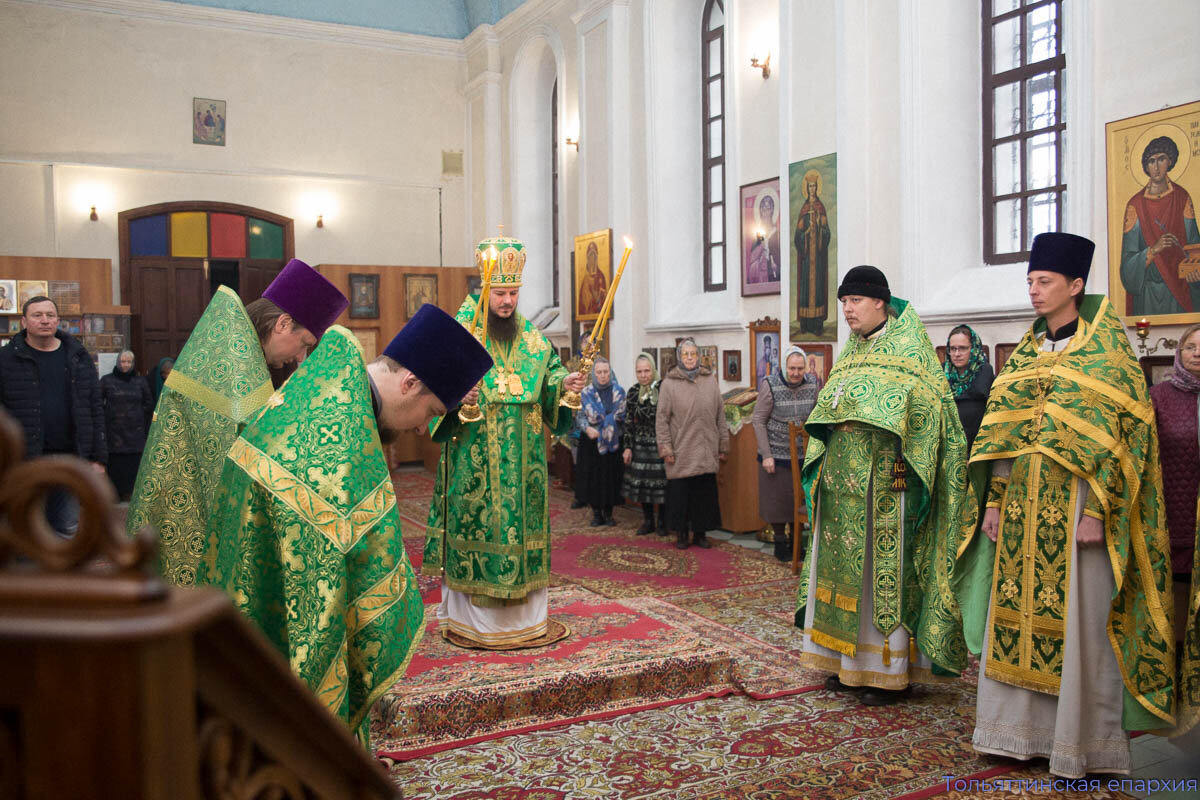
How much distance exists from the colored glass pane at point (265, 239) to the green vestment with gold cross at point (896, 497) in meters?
11.6

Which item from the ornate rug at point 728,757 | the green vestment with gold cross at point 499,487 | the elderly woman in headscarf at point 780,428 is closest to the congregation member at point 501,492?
the green vestment with gold cross at point 499,487

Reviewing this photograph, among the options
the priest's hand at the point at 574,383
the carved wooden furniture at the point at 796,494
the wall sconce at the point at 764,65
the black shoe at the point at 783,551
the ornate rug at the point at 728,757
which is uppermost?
the wall sconce at the point at 764,65

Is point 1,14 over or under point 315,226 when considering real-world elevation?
over

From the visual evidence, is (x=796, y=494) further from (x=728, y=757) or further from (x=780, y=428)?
(x=728, y=757)

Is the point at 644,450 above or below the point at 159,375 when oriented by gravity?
below

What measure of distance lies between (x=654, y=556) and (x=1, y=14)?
1123cm

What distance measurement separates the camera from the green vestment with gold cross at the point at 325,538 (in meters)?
2.06

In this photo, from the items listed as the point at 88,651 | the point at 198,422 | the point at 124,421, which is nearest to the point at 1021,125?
the point at 198,422

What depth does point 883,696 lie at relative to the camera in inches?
179

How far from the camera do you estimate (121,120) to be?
1348 cm

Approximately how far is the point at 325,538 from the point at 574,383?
9.20 feet

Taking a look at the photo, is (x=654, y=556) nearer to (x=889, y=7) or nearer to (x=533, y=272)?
(x=889, y=7)

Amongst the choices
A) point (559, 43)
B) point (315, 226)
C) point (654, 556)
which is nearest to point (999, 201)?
point (654, 556)

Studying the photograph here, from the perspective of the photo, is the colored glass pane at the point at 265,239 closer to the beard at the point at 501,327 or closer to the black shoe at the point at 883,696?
the beard at the point at 501,327
